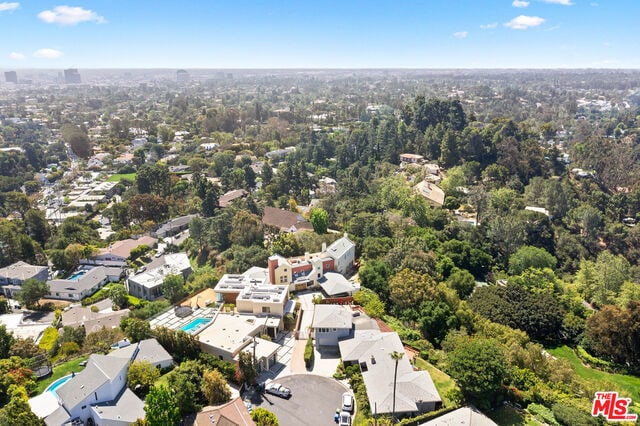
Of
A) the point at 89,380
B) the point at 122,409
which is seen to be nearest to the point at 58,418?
the point at 89,380

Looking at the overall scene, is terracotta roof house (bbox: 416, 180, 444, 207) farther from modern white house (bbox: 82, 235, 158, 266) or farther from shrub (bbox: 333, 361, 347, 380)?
modern white house (bbox: 82, 235, 158, 266)

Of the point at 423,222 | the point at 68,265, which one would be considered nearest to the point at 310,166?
the point at 423,222

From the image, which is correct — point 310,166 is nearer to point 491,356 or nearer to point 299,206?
point 299,206

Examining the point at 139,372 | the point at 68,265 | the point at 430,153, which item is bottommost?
the point at 68,265

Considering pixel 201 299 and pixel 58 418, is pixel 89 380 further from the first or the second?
pixel 201 299

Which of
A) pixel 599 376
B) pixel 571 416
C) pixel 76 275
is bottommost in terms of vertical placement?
pixel 599 376

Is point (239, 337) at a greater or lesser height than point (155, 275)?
greater

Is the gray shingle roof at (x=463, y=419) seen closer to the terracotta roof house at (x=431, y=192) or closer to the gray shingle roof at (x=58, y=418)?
the gray shingle roof at (x=58, y=418)
